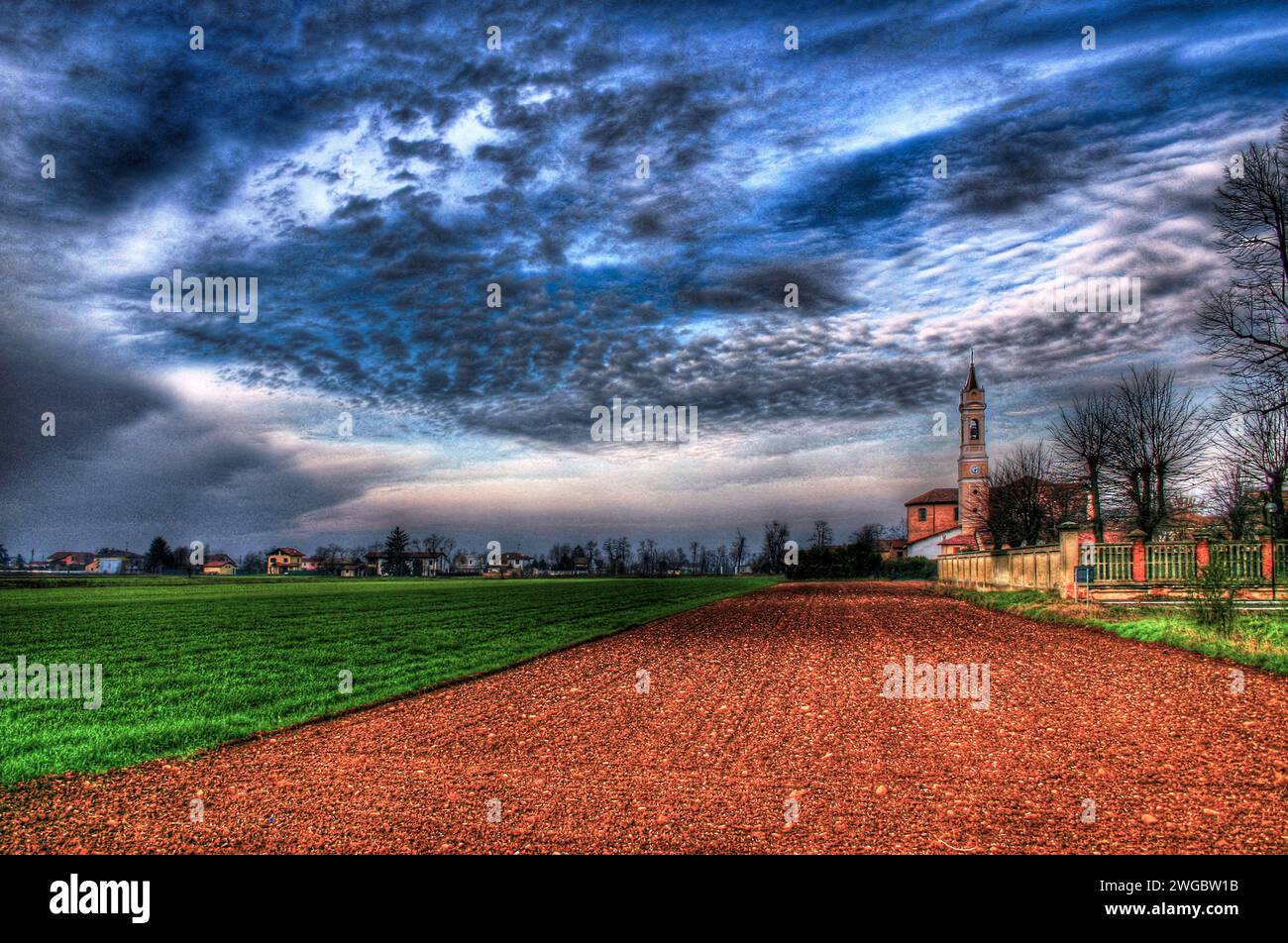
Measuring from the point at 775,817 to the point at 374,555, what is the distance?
561 ft

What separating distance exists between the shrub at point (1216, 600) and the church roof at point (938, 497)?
102857mm

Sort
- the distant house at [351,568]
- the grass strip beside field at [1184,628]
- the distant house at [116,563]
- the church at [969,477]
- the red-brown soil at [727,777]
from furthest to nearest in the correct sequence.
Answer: the distant house at [351,568] < the distant house at [116,563] < the church at [969,477] < the grass strip beside field at [1184,628] < the red-brown soil at [727,777]

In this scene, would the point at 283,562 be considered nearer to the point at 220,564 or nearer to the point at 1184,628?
the point at 220,564

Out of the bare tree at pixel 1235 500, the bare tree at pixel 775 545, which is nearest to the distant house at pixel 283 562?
the bare tree at pixel 775 545

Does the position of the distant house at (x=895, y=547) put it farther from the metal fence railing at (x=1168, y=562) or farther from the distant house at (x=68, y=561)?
the distant house at (x=68, y=561)

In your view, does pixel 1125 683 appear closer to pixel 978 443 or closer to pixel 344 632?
pixel 344 632

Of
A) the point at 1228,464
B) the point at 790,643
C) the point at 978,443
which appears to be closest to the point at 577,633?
the point at 790,643

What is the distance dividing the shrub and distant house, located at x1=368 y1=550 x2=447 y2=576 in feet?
493

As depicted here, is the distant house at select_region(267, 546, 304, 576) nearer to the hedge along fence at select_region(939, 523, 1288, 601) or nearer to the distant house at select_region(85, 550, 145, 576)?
the distant house at select_region(85, 550, 145, 576)

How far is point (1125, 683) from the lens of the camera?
11.7 meters

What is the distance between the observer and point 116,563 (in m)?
150

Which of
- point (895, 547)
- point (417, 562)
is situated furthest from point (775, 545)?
point (417, 562)

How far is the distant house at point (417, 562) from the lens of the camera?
155 m

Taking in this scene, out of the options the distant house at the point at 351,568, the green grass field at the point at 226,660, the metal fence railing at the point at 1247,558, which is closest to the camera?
the green grass field at the point at 226,660
